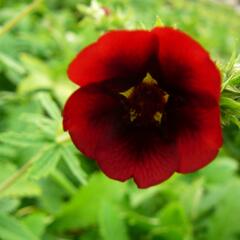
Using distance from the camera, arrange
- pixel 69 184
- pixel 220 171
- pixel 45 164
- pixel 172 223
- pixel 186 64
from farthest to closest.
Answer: pixel 220 171 < pixel 69 184 < pixel 172 223 < pixel 45 164 < pixel 186 64

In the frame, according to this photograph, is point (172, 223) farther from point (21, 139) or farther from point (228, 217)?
point (21, 139)

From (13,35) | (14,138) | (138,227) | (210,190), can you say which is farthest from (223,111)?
(13,35)

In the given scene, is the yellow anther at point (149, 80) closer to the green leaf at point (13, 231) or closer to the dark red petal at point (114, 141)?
the dark red petal at point (114, 141)

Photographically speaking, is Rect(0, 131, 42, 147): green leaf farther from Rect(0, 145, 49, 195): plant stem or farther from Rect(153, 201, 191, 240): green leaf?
Rect(153, 201, 191, 240): green leaf

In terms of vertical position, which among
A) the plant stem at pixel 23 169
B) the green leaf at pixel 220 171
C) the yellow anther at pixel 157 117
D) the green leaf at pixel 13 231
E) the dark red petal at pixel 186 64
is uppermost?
the dark red petal at pixel 186 64

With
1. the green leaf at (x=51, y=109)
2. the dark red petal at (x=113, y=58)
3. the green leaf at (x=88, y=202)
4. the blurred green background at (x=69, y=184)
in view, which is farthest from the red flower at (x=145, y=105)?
the green leaf at (x=88, y=202)

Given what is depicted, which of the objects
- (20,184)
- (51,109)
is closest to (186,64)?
(51,109)

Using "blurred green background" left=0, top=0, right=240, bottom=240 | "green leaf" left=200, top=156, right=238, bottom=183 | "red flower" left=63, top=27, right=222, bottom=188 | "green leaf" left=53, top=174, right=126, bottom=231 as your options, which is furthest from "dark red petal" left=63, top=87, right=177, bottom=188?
"green leaf" left=200, top=156, right=238, bottom=183
